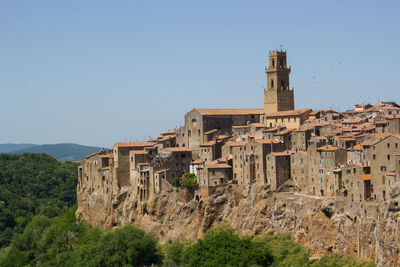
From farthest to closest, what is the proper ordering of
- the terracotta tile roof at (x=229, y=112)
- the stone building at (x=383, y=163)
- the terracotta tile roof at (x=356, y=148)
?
the terracotta tile roof at (x=229, y=112) → the terracotta tile roof at (x=356, y=148) → the stone building at (x=383, y=163)

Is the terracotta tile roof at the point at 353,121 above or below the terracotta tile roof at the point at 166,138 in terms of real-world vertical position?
above

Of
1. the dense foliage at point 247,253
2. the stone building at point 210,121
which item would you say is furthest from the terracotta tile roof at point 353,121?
the dense foliage at point 247,253

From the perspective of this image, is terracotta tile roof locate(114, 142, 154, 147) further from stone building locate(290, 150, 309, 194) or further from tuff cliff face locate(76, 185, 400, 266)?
stone building locate(290, 150, 309, 194)

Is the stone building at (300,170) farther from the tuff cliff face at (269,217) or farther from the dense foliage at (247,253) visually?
the dense foliage at (247,253)

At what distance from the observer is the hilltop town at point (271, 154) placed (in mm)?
70562

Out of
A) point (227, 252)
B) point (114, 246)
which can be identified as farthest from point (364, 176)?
point (114, 246)

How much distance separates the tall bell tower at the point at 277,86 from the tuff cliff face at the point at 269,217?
22637 mm

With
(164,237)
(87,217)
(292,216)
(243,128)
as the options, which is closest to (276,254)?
(292,216)

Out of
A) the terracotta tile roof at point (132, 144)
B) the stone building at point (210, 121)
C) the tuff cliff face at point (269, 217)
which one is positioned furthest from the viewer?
the terracotta tile roof at point (132, 144)

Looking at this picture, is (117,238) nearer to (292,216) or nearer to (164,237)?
(164,237)

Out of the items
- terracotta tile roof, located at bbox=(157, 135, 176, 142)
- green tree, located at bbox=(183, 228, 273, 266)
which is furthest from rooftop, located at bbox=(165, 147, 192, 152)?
green tree, located at bbox=(183, 228, 273, 266)

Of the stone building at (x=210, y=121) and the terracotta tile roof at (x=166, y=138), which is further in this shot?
the terracotta tile roof at (x=166, y=138)

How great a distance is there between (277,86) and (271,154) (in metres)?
25.7

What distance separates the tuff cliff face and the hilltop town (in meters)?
1.36
